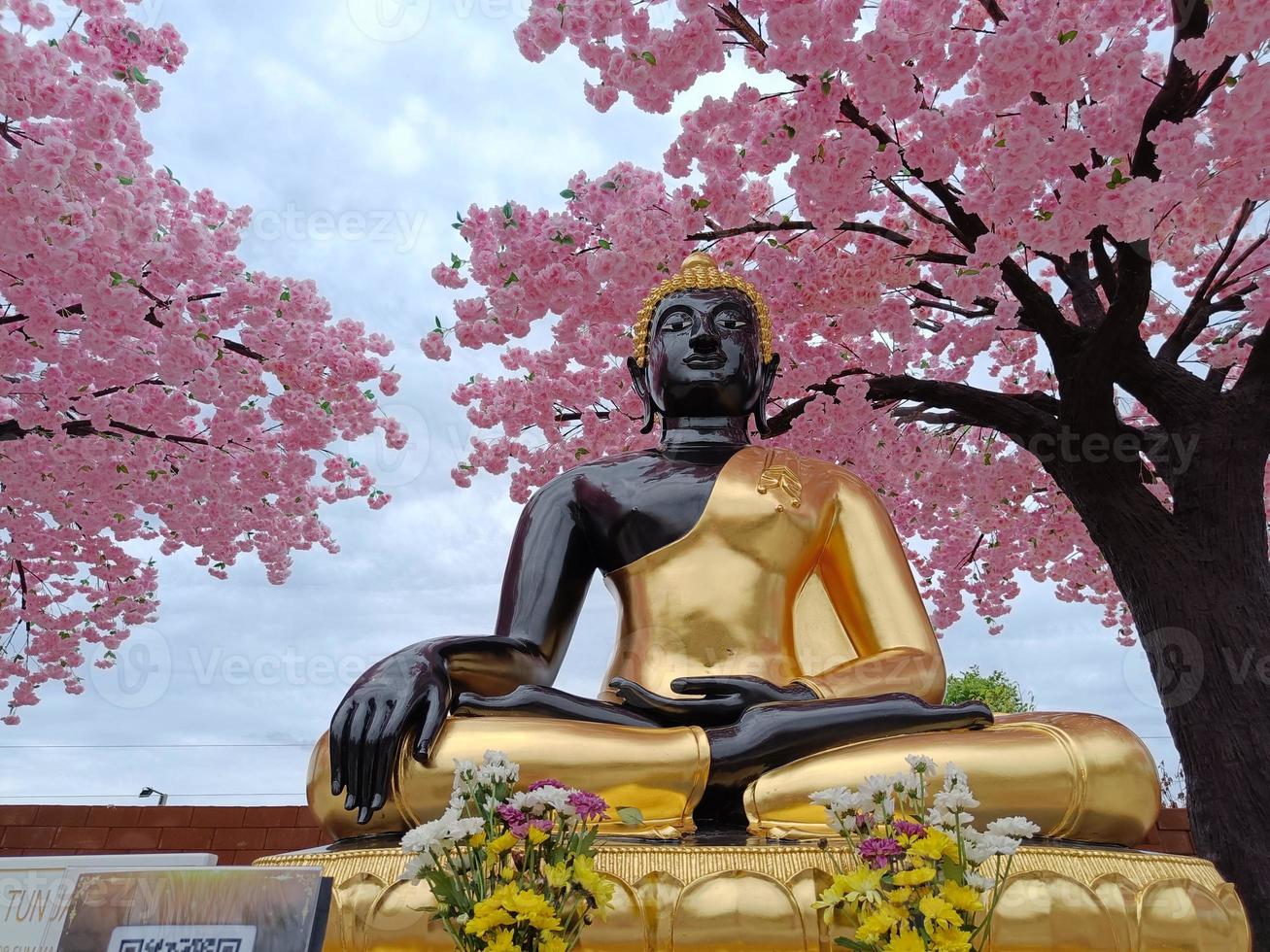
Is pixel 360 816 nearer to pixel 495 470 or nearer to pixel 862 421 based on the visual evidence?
pixel 862 421

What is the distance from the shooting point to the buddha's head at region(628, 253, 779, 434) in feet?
11.3

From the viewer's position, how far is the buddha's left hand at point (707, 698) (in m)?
2.54

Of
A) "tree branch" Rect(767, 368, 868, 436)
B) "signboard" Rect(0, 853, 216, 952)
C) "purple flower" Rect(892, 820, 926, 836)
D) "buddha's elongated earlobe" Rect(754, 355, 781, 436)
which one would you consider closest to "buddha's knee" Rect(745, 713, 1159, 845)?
"purple flower" Rect(892, 820, 926, 836)

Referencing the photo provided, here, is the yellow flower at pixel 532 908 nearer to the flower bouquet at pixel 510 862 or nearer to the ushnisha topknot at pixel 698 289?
the flower bouquet at pixel 510 862

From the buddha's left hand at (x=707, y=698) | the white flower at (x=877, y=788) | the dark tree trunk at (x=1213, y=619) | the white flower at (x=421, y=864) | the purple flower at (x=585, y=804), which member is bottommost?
the white flower at (x=421, y=864)

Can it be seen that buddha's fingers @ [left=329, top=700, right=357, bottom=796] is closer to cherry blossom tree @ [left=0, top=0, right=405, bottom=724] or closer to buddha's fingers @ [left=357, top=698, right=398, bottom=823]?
buddha's fingers @ [left=357, top=698, right=398, bottom=823]

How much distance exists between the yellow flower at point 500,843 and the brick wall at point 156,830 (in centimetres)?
506

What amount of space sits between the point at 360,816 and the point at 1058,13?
12.4 feet

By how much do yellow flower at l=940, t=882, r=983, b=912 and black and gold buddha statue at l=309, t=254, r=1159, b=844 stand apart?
23.0 inches

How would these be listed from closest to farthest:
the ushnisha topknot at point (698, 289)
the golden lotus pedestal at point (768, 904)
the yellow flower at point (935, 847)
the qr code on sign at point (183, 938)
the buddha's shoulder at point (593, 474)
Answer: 1. the qr code on sign at point (183, 938)
2. the yellow flower at point (935, 847)
3. the golden lotus pedestal at point (768, 904)
4. the buddha's shoulder at point (593, 474)
5. the ushnisha topknot at point (698, 289)

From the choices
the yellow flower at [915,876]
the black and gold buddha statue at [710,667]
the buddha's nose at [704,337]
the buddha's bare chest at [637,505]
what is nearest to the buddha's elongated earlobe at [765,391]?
the black and gold buddha statue at [710,667]

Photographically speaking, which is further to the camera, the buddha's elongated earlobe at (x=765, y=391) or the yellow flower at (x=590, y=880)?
A: the buddha's elongated earlobe at (x=765, y=391)

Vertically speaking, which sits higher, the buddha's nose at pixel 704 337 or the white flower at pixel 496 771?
the buddha's nose at pixel 704 337

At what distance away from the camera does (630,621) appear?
3246 mm
